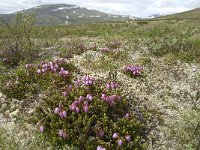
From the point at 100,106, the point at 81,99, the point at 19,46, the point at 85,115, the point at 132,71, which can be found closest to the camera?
the point at 85,115

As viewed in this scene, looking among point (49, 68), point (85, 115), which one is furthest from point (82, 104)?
point (49, 68)

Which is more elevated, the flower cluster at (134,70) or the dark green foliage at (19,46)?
the dark green foliage at (19,46)

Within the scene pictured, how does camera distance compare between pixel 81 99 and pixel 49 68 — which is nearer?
pixel 81 99

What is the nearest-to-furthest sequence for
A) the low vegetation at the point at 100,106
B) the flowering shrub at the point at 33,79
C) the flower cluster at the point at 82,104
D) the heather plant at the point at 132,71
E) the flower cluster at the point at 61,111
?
the low vegetation at the point at 100,106 → the flower cluster at the point at 61,111 → the flower cluster at the point at 82,104 → the flowering shrub at the point at 33,79 → the heather plant at the point at 132,71

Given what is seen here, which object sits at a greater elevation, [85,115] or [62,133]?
[85,115]

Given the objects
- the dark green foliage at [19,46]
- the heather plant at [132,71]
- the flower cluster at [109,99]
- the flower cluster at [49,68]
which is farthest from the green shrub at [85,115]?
the dark green foliage at [19,46]

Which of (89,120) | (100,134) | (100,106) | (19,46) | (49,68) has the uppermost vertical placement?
(19,46)

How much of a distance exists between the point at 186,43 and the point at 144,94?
8.87m

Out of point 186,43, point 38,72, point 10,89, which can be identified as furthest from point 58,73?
point 186,43

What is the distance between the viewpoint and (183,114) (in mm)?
8984

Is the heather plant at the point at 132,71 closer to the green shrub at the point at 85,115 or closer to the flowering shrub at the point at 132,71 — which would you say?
the flowering shrub at the point at 132,71

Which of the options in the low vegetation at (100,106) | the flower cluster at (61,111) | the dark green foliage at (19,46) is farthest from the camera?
the dark green foliage at (19,46)

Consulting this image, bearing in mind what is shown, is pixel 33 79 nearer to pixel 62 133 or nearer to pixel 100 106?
pixel 100 106

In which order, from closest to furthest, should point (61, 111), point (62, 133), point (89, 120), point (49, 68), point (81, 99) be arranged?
1. point (62, 133)
2. point (89, 120)
3. point (61, 111)
4. point (81, 99)
5. point (49, 68)
